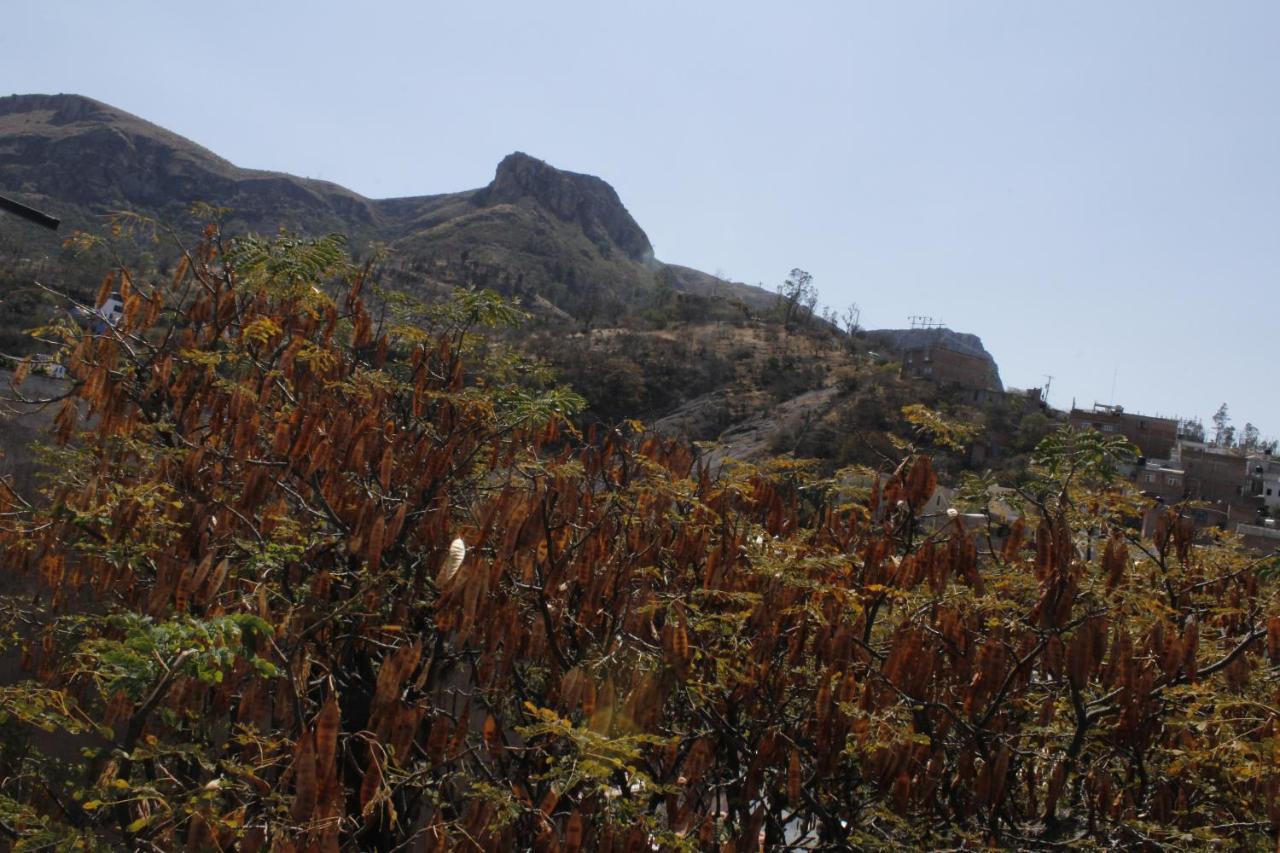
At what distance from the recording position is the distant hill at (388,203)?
230 feet

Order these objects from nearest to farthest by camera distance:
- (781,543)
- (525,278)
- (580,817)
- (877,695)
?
(580,817) → (877,695) → (781,543) → (525,278)

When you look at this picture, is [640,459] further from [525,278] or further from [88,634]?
[525,278]

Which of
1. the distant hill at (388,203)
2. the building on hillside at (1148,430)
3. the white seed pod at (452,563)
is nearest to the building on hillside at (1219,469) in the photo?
the building on hillside at (1148,430)

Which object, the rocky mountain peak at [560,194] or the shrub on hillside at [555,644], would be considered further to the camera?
the rocky mountain peak at [560,194]

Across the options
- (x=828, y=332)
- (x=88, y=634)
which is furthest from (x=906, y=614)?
(x=828, y=332)

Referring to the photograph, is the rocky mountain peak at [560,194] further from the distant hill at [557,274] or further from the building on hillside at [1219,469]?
the building on hillside at [1219,469]

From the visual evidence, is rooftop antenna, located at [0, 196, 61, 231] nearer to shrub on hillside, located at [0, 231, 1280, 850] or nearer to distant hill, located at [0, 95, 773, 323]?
shrub on hillside, located at [0, 231, 1280, 850]

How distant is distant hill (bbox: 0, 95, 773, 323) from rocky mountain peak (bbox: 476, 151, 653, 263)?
147mm

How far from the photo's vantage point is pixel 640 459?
18.2 feet

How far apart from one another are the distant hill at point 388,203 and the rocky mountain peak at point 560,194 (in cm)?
15

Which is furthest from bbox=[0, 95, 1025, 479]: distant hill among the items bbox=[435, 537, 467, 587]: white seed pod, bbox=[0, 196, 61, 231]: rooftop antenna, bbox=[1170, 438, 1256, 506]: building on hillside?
bbox=[1170, 438, 1256, 506]: building on hillside

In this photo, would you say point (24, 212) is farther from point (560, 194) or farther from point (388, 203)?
point (388, 203)

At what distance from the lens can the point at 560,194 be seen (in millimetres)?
102938

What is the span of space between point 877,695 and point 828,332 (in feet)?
187
